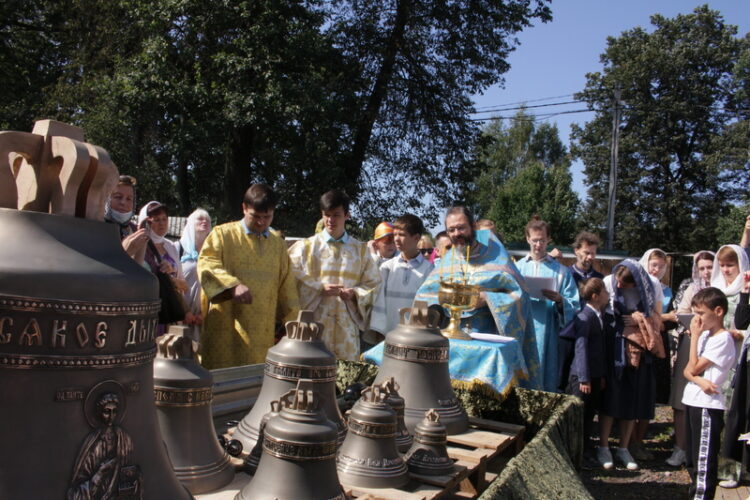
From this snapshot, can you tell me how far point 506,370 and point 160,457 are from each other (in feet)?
7.83

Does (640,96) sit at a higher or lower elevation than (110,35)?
higher

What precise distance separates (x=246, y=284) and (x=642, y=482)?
3.72 meters

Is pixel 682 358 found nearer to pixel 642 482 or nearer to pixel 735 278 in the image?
pixel 735 278

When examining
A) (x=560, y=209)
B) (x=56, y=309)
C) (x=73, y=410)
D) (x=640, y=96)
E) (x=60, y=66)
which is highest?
(x=640, y=96)

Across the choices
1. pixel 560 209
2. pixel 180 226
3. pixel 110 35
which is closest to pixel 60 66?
pixel 110 35

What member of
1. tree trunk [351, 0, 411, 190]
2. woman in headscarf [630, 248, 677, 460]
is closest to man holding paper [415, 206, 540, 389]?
woman in headscarf [630, 248, 677, 460]

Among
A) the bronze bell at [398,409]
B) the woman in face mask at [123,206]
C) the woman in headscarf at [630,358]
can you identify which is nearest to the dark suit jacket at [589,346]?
the woman in headscarf at [630,358]

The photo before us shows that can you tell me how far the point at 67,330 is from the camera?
111cm

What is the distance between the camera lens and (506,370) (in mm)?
3426

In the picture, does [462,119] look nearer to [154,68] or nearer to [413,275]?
[154,68]

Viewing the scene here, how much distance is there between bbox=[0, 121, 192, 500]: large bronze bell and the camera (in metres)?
1.08

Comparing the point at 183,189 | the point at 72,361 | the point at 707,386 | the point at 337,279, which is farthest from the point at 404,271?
the point at 183,189

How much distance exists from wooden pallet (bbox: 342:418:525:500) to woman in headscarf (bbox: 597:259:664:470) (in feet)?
8.94

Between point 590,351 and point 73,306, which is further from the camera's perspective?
point 590,351
